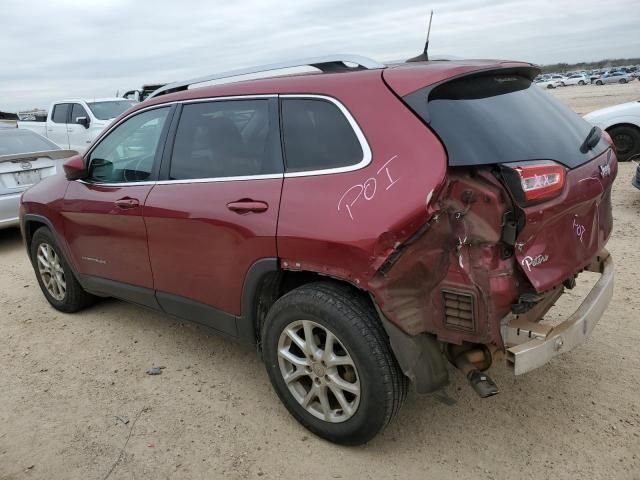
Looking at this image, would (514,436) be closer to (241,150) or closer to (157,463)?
(157,463)

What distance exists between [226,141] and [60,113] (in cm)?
1214

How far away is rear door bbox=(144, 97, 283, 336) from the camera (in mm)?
2838

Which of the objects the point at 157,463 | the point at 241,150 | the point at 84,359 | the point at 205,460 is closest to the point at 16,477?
the point at 157,463

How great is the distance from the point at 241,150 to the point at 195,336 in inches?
68.7

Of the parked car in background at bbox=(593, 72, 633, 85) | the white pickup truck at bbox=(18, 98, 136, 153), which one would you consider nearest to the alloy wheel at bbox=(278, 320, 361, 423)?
the white pickup truck at bbox=(18, 98, 136, 153)

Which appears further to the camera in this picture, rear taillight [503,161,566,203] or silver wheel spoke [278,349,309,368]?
silver wheel spoke [278,349,309,368]

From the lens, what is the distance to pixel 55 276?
4641 mm

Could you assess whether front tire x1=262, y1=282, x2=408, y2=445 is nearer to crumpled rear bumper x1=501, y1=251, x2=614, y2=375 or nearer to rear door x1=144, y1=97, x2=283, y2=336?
rear door x1=144, y1=97, x2=283, y2=336

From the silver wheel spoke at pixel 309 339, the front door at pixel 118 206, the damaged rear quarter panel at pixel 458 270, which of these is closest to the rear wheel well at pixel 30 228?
the front door at pixel 118 206

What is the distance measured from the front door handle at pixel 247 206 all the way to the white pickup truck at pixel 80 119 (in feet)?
34.5

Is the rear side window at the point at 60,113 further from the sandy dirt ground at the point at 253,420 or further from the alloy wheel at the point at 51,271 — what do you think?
the sandy dirt ground at the point at 253,420

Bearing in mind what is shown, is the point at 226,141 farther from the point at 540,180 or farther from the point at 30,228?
the point at 30,228

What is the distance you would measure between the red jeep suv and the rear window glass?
0.01 metres

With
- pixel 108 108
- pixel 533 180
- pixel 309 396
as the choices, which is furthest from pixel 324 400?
pixel 108 108
